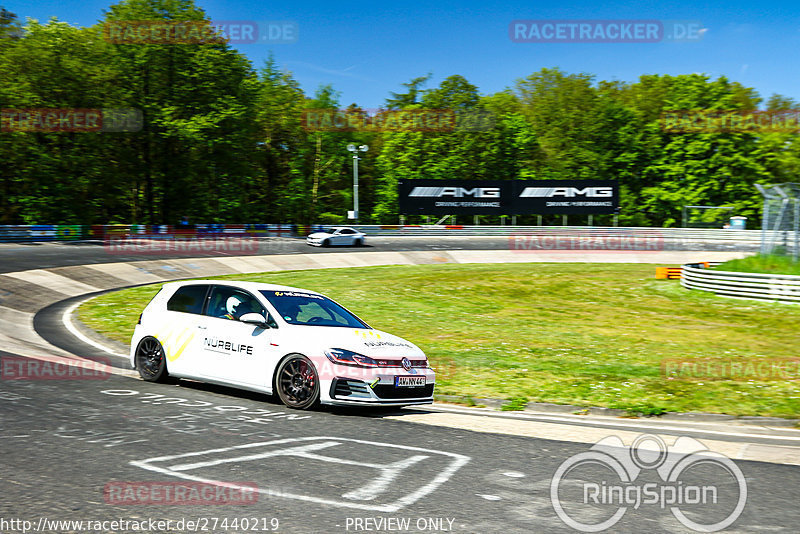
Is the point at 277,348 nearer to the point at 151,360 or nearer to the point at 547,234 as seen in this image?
the point at 151,360

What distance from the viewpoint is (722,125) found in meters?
67.5

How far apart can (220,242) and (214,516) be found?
38.6 meters

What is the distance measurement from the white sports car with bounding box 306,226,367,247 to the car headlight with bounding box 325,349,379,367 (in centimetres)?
3487

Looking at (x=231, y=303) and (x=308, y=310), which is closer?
(x=308, y=310)

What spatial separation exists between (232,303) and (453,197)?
1983 inches

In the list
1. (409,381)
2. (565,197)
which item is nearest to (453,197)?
(565,197)

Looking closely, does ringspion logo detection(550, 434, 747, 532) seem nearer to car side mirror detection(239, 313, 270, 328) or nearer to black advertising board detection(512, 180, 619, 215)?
car side mirror detection(239, 313, 270, 328)

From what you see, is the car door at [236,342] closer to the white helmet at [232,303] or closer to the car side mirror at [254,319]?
the white helmet at [232,303]

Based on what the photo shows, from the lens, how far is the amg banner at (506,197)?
59156mm

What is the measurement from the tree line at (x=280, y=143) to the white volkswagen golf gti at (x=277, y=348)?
1740 inches

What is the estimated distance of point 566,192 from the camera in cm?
6044

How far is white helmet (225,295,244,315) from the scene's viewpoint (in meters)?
9.80

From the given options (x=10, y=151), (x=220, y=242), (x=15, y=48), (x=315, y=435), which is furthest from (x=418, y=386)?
(x=15, y=48)

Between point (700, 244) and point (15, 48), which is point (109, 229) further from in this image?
point (700, 244)
